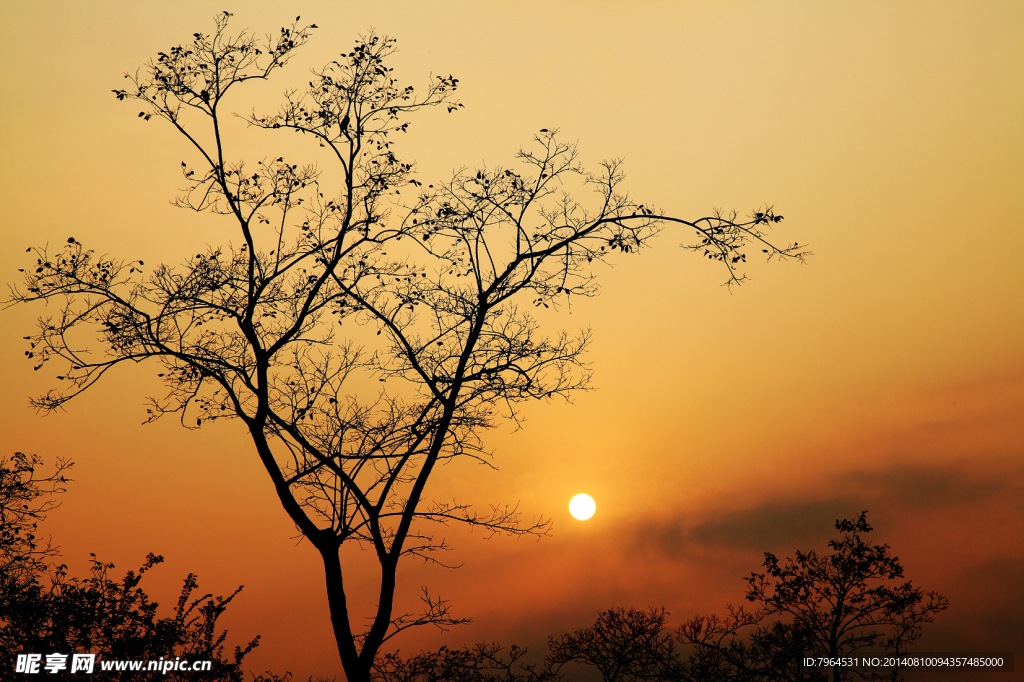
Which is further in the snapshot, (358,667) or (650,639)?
(650,639)

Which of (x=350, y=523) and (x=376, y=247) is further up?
(x=376, y=247)

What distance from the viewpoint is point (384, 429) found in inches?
451

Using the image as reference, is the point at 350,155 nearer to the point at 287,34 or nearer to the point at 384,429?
the point at 287,34

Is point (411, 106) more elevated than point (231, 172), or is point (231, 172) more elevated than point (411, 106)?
point (411, 106)

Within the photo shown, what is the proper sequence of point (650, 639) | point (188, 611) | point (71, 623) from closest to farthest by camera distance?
point (71, 623)
point (188, 611)
point (650, 639)

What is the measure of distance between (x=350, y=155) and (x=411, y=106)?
1.25 meters

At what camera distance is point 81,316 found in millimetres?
10781

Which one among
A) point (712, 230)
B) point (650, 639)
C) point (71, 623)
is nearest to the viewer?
point (712, 230)

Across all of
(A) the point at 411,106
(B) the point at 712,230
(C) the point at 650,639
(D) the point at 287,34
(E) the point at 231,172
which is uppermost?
(D) the point at 287,34

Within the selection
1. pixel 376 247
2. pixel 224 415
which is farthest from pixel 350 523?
pixel 376 247

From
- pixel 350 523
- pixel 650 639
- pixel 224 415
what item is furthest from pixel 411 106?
pixel 650 639

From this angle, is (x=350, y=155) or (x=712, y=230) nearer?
(x=712, y=230)

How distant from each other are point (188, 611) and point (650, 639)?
1543cm

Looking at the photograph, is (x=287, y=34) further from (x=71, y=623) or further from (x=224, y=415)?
(x=71, y=623)
